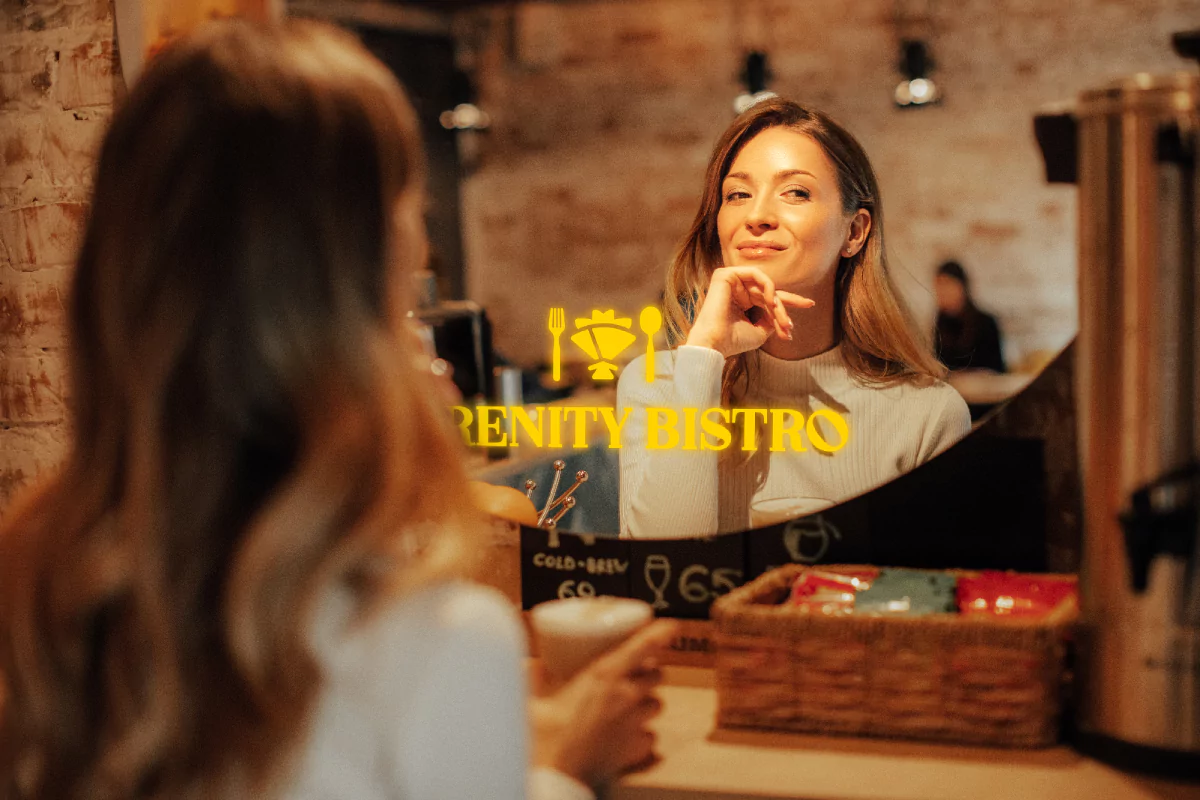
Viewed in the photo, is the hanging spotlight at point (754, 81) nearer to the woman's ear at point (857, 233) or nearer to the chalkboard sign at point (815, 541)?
the woman's ear at point (857, 233)

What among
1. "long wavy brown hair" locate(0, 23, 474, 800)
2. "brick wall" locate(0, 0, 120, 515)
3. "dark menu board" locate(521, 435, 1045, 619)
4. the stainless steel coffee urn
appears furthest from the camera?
"brick wall" locate(0, 0, 120, 515)

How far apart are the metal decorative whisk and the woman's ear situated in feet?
1.29

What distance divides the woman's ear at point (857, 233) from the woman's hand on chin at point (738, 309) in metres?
0.07

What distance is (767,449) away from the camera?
3.90ft

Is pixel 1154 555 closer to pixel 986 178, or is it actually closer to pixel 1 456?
pixel 986 178

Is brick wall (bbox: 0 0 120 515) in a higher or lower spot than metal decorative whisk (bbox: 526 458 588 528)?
higher

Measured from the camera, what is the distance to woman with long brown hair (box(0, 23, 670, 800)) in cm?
59

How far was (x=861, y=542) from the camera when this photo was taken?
1.12 meters

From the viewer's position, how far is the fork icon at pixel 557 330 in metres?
1.25

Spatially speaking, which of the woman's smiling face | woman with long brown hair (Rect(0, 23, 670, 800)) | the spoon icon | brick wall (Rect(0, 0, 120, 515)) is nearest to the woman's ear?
the woman's smiling face

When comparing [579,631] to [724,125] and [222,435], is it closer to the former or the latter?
[222,435]

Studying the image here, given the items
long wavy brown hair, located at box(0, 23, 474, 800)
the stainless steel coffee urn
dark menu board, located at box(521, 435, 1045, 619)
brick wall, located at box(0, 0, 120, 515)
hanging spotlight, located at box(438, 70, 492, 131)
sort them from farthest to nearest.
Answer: hanging spotlight, located at box(438, 70, 492, 131) → brick wall, located at box(0, 0, 120, 515) → dark menu board, located at box(521, 435, 1045, 619) → the stainless steel coffee urn → long wavy brown hair, located at box(0, 23, 474, 800)

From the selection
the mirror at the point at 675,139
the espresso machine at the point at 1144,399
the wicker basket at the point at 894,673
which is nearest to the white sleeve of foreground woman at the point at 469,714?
the wicker basket at the point at 894,673

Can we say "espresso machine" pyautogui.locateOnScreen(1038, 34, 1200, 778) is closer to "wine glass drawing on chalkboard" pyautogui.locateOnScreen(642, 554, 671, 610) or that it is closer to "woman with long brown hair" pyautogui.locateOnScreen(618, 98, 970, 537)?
"woman with long brown hair" pyautogui.locateOnScreen(618, 98, 970, 537)
